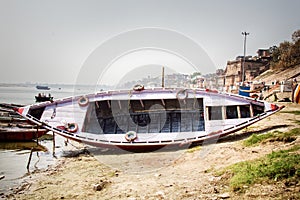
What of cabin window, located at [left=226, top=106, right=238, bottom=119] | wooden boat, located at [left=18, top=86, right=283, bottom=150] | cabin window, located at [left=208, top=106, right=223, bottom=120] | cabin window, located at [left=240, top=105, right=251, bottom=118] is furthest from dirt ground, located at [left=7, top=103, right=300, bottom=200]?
cabin window, located at [left=208, top=106, right=223, bottom=120]

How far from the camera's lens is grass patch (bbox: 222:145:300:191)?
5977 mm

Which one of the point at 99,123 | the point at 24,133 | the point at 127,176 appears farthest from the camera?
the point at 24,133

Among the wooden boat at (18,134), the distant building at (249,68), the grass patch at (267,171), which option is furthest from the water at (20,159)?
the distant building at (249,68)

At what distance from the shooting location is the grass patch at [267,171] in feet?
19.6

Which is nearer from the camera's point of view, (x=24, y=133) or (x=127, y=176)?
(x=127, y=176)

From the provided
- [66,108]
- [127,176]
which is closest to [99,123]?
[66,108]

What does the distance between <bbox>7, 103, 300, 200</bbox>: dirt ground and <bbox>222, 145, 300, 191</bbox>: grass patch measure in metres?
0.26

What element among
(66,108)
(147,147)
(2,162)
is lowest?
(2,162)

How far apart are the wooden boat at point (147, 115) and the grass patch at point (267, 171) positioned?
5883mm

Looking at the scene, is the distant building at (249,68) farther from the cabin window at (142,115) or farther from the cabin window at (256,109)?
the cabin window at (256,109)

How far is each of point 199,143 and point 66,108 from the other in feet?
27.2

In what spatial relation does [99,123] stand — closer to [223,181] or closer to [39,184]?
[39,184]

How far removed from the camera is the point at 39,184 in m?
10.0

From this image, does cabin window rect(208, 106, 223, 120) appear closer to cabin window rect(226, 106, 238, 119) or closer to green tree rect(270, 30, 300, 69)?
cabin window rect(226, 106, 238, 119)
